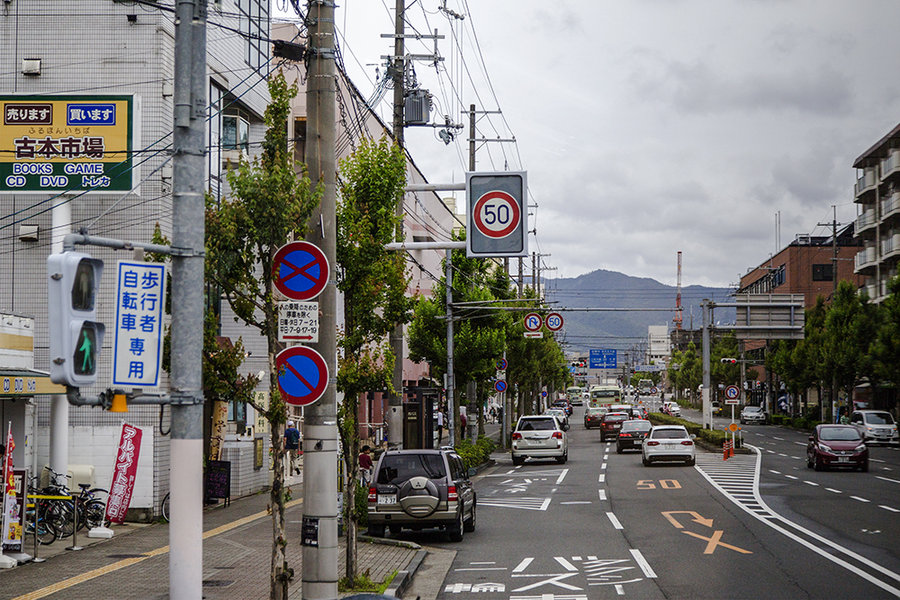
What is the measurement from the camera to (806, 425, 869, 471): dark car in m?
36.6

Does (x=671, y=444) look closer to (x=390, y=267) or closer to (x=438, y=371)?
(x=438, y=371)

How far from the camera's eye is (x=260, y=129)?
95.8ft

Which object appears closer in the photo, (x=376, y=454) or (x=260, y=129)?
(x=260, y=129)

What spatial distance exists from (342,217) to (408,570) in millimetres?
5559

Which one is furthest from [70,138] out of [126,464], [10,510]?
[10,510]

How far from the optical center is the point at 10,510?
16031mm

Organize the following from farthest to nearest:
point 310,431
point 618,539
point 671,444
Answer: point 671,444, point 618,539, point 310,431

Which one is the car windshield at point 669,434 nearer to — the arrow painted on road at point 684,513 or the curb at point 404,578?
the arrow painted on road at point 684,513

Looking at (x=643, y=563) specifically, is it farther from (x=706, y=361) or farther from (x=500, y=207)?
(x=706, y=361)

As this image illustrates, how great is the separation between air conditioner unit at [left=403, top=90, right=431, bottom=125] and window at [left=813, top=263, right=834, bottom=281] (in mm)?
87364

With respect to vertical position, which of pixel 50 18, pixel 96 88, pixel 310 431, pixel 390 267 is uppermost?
pixel 50 18

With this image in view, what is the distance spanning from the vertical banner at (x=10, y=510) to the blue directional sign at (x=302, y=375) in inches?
299

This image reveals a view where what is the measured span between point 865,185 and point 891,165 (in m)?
7.30

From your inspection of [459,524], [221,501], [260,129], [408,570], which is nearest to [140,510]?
[221,501]
